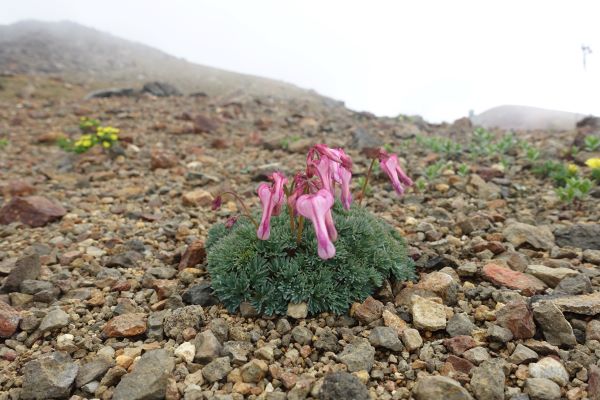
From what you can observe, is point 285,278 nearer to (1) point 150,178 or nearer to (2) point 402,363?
(2) point 402,363

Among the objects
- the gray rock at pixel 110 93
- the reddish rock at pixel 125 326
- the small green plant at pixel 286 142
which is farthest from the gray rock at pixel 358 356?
the gray rock at pixel 110 93

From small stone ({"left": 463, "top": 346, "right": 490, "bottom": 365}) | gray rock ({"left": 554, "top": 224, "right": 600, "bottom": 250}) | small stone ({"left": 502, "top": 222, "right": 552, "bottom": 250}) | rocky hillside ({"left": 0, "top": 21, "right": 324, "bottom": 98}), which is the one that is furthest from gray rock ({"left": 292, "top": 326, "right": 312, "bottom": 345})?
rocky hillside ({"left": 0, "top": 21, "right": 324, "bottom": 98})

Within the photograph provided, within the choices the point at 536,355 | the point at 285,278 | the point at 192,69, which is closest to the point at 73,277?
the point at 285,278

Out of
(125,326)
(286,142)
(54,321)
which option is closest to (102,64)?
(286,142)

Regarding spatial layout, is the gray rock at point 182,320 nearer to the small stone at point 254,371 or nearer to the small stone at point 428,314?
the small stone at point 254,371

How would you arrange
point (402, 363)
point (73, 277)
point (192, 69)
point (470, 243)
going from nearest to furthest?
1. point (402, 363)
2. point (73, 277)
3. point (470, 243)
4. point (192, 69)

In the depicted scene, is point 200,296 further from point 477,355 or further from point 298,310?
point 477,355

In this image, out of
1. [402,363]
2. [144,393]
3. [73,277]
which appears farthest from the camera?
[73,277]
